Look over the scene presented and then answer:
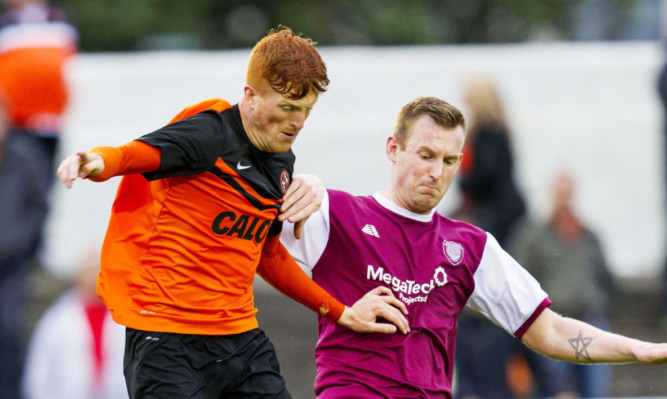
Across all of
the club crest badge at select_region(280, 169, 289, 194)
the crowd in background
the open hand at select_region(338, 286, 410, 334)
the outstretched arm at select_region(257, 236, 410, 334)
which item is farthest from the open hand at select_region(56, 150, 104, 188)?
the crowd in background

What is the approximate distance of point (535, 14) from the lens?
16.8m

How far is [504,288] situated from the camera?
465 centimetres

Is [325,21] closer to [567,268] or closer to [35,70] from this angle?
[567,268]

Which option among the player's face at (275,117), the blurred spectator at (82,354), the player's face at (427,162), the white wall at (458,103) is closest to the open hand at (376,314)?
the player's face at (427,162)

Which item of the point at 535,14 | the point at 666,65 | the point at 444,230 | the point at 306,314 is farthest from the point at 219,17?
the point at 444,230

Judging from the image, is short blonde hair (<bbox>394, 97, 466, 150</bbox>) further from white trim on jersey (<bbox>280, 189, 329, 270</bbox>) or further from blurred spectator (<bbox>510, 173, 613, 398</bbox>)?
blurred spectator (<bbox>510, 173, 613, 398</bbox>)

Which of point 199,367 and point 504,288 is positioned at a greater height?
point 504,288

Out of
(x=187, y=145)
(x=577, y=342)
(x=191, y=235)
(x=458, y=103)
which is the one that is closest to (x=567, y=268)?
(x=458, y=103)

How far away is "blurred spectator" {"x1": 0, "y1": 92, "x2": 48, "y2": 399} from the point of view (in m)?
7.34

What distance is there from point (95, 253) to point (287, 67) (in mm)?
4244

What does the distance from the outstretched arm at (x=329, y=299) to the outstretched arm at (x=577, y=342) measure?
0.67 m

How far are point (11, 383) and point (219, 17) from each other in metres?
10.1

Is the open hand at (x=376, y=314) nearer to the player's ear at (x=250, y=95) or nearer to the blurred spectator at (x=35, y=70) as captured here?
the player's ear at (x=250, y=95)

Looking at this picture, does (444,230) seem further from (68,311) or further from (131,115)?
(131,115)
